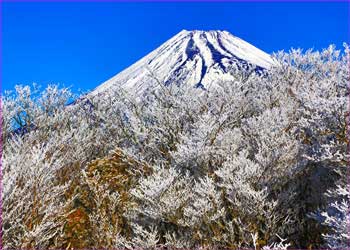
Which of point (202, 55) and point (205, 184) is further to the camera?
point (202, 55)

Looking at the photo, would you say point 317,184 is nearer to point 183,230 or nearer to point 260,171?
point 260,171

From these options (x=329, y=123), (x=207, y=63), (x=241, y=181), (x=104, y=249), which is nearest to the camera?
(x=329, y=123)

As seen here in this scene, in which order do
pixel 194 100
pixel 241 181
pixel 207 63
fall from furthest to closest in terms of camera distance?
1. pixel 207 63
2. pixel 194 100
3. pixel 241 181

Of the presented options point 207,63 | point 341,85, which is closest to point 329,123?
point 341,85

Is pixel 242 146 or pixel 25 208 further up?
pixel 242 146

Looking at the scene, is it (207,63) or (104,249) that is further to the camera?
(207,63)

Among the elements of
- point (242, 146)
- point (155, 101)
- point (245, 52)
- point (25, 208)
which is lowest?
point (25, 208)

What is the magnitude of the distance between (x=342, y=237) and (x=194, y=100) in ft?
28.3

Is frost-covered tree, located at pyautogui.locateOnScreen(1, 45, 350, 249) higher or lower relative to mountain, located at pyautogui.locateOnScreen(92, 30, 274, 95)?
lower

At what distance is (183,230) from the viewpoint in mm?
10320

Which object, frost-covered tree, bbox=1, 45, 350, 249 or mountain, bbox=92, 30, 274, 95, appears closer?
frost-covered tree, bbox=1, 45, 350, 249

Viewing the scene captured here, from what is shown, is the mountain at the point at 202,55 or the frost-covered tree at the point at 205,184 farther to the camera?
the mountain at the point at 202,55

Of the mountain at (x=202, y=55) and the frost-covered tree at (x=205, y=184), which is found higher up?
the mountain at (x=202, y=55)

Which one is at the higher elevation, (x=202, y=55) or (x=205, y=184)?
(x=202, y=55)
